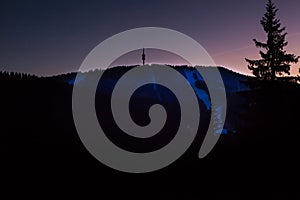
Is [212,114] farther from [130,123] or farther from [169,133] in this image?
[130,123]

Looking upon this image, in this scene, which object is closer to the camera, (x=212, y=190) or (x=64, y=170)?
(x=212, y=190)

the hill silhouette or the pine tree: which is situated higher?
the pine tree

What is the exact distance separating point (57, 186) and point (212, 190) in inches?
338

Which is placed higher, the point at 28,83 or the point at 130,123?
the point at 28,83

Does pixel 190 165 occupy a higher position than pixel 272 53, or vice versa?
pixel 272 53

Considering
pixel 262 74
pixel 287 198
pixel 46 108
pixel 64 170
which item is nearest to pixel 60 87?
pixel 46 108

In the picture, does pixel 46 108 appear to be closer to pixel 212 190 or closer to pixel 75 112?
pixel 75 112

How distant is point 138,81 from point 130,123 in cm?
4530

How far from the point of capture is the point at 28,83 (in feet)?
116

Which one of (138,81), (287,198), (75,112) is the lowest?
(287,198)

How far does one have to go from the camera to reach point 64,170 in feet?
52.5

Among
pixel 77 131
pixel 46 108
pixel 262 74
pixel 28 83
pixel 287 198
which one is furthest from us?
pixel 28 83

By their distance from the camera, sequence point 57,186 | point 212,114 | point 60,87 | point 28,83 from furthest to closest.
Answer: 1. point 212,114
2. point 60,87
3. point 28,83
4. point 57,186

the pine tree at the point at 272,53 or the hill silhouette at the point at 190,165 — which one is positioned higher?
the pine tree at the point at 272,53
